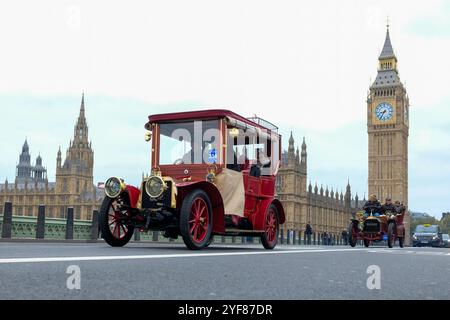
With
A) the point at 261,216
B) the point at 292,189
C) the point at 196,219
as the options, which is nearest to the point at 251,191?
the point at 261,216

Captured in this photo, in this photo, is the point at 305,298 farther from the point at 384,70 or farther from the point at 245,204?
the point at 384,70

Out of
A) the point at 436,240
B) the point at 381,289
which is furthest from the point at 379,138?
the point at 381,289

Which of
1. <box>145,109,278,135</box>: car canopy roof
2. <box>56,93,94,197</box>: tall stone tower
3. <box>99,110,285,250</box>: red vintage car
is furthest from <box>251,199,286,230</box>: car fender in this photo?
<box>56,93,94,197</box>: tall stone tower

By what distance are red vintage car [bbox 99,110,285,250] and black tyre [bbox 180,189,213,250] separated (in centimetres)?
1

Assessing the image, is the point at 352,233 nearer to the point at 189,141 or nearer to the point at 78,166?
the point at 189,141

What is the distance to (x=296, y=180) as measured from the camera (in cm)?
8494

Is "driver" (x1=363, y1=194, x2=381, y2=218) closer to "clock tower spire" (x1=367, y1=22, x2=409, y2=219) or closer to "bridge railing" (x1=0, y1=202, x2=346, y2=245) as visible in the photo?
"bridge railing" (x1=0, y1=202, x2=346, y2=245)

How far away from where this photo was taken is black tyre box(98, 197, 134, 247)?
28.6ft

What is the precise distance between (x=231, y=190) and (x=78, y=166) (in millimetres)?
107628

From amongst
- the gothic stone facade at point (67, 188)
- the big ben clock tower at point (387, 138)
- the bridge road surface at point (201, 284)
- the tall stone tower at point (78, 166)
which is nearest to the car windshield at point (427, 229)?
the bridge road surface at point (201, 284)

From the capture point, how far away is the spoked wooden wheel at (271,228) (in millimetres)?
10453

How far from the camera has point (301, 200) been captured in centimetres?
8556

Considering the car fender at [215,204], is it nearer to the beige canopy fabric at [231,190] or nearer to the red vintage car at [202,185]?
the red vintage car at [202,185]
